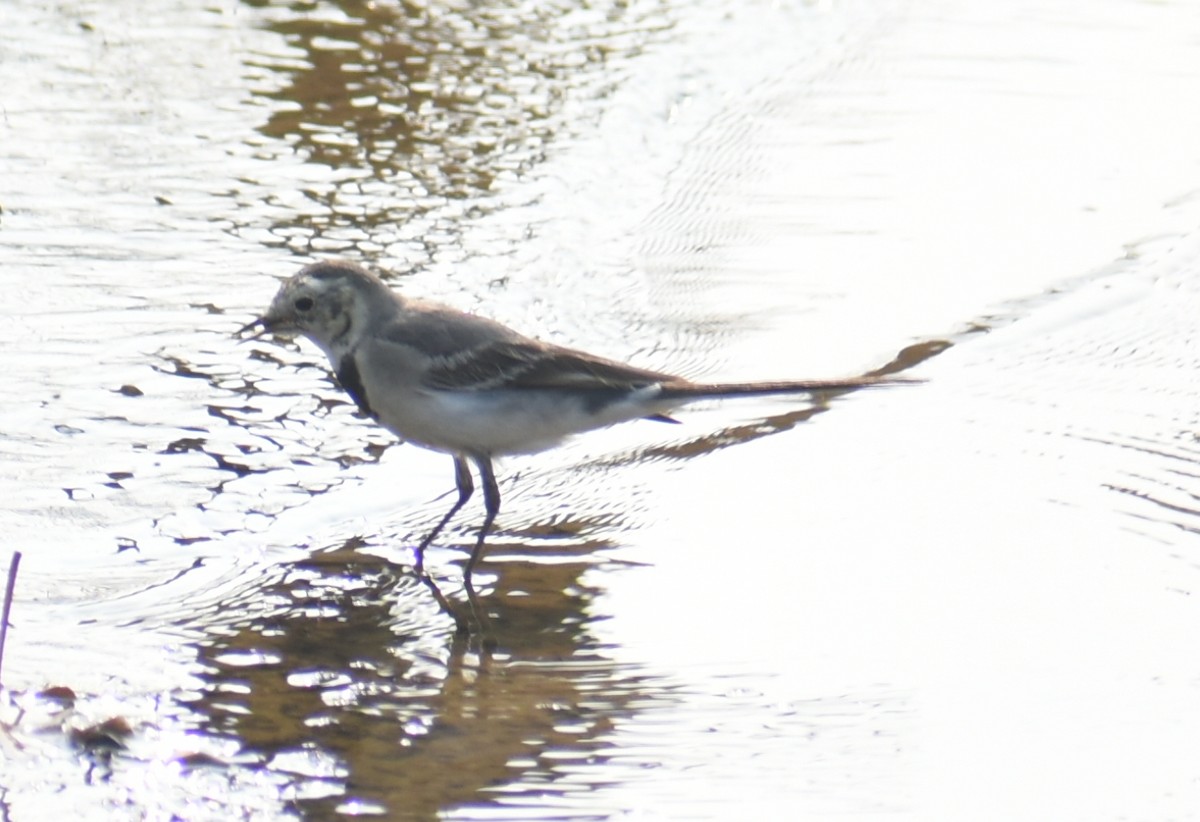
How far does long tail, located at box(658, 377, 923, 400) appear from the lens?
5.64 meters

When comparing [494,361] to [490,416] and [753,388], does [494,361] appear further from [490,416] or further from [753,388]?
[753,388]

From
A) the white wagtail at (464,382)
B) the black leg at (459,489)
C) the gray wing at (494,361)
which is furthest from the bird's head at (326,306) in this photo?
the black leg at (459,489)

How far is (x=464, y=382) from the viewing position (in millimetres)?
5738

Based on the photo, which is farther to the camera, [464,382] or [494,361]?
[494,361]

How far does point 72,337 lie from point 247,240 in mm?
1063

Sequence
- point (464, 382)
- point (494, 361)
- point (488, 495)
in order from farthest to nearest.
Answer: point (494, 361), point (464, 382), point (488, 495)

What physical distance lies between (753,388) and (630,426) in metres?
0.89

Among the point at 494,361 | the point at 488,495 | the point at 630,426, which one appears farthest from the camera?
the point at 630,426

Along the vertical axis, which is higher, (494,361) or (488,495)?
(494,361)

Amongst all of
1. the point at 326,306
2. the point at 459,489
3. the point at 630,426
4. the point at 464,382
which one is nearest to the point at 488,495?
the point at 459,489

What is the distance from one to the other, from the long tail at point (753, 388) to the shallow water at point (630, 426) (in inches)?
12.0

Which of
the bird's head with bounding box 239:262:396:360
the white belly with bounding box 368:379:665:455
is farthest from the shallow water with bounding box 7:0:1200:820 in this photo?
the bird's head with bounding box 239:262:396:360

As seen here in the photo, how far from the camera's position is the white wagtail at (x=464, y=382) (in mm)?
5672

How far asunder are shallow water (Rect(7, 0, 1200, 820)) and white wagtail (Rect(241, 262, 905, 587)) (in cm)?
24
